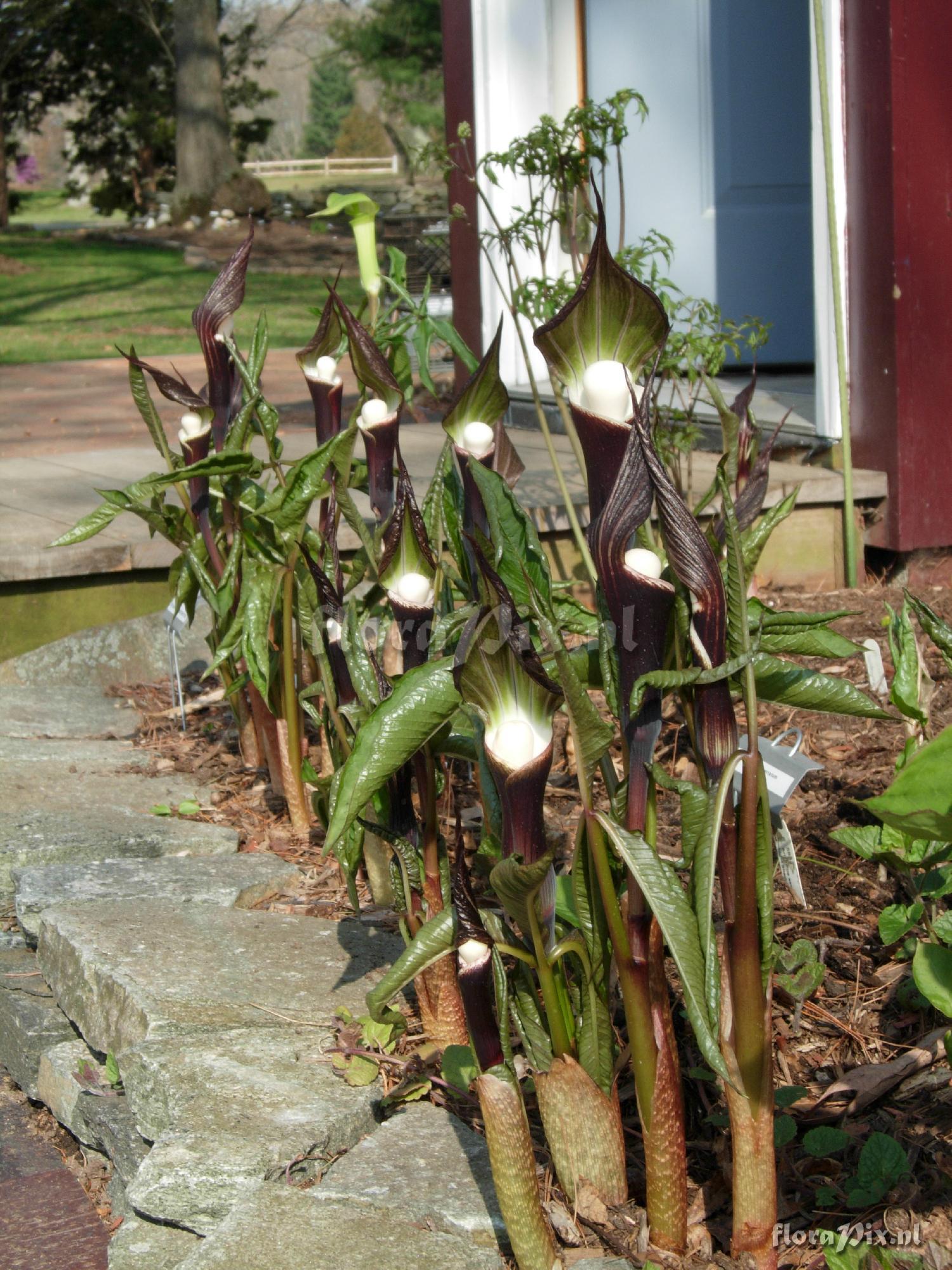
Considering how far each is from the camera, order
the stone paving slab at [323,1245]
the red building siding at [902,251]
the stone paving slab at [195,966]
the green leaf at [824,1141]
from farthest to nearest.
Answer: the red building siding at [902,251] < the stone paving slab at [195,966] < the green leaf at [824,1141] < the stone paving slab at [323,1245]

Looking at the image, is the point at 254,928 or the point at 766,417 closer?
the point at 254,928

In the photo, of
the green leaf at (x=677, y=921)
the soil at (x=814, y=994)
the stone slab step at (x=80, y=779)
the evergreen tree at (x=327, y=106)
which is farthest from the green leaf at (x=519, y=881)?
the evergreen tree at (x=327, y=106)

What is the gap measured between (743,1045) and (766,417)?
11.7 ft

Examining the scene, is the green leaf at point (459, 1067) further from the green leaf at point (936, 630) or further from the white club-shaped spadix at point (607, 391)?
the white club-shaped spadix at point (607, 391)

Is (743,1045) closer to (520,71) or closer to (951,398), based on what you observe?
(951,398)

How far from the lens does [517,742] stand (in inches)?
48.6

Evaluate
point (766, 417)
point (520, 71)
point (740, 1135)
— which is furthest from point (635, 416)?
point (520, 71)

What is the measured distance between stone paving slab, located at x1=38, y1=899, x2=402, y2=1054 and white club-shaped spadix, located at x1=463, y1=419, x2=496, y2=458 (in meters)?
0.86

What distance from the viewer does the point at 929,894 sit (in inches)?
72.3

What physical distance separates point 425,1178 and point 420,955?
41 centimetres

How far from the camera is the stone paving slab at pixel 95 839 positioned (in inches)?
104

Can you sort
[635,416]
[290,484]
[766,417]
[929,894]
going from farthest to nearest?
[766,417] < [290,484] < [929,894] < [635,416]

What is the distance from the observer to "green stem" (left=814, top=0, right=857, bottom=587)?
12.3ft

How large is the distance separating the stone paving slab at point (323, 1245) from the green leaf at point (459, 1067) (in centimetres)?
23
